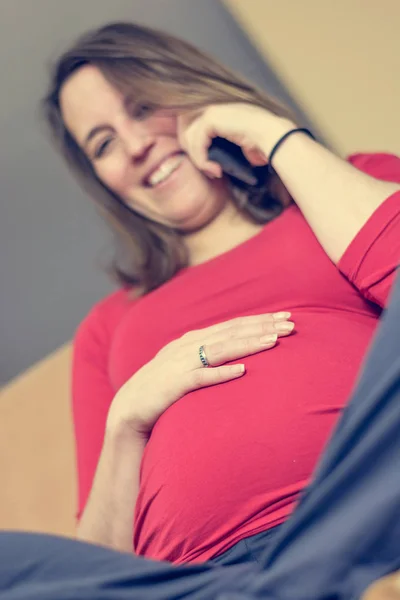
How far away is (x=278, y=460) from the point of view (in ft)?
1.84

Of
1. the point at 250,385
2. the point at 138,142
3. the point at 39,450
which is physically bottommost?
the point at 39,450

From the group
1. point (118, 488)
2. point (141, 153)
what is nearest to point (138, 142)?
point (141, 153)

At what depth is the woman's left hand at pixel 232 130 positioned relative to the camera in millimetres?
798

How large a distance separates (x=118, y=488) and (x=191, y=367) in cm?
19

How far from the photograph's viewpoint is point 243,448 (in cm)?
58

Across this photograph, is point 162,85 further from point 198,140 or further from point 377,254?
point 377,254

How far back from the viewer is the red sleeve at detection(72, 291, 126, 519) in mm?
829

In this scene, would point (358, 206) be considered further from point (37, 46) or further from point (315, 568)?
point (37, 46)

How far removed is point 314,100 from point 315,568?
990mm

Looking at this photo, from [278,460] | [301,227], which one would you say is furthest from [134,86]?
[278,460]

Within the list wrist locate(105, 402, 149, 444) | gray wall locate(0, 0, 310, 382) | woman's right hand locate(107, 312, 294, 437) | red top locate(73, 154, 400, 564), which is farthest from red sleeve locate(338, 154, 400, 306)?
gray wall locate(0, 0, 310, 382)

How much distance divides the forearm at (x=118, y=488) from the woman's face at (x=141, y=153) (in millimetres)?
384

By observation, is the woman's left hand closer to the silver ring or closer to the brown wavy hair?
the brown wavy hair

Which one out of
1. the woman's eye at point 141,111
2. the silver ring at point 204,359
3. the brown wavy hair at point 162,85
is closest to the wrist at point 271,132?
the brown wavy hair at point 162,85
